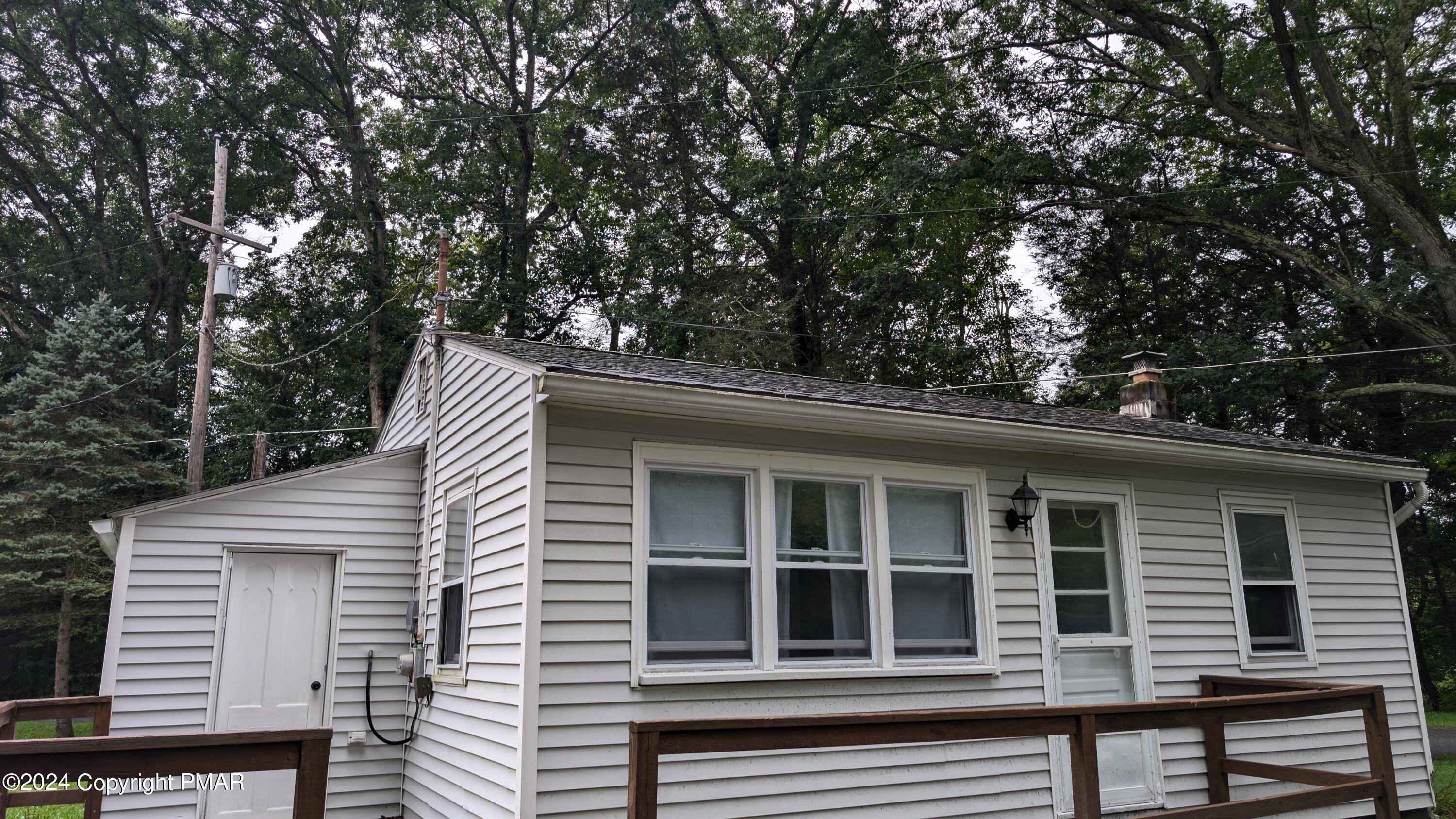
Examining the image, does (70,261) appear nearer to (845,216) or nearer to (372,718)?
(845,216)

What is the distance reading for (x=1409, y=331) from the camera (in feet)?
46.1

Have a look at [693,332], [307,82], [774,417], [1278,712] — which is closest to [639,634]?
[774,417]

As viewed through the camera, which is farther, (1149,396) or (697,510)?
(1149,396)

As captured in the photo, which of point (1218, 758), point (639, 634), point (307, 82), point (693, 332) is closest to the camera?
point (639, 634)

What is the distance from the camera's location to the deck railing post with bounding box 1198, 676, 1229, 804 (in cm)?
682

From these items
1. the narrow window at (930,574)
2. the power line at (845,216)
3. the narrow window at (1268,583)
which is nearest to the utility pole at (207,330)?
the power line at (845,216)

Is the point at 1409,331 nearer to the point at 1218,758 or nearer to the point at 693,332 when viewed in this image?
the point at 1218,758

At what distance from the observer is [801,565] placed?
5.88 metres

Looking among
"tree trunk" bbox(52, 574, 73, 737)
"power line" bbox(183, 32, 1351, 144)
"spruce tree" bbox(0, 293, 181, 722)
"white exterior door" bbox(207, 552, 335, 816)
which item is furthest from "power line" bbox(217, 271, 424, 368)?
"white exterior door" bbox(207, 552, 335, 816)

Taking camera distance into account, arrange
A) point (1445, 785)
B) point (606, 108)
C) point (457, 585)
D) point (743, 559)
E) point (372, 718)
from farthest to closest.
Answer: point (606, 108), point (1445, 785), point (372, 718), point (457, 585), point (743, 559)

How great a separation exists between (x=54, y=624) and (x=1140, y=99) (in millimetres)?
23211

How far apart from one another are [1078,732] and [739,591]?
206 centimetres

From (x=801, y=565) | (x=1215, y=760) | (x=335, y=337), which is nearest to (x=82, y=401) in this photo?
(x=335, y=337)

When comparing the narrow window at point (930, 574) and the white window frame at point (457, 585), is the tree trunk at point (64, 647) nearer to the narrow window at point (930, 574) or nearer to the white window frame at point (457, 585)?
the white window frame at point (457, 585)
